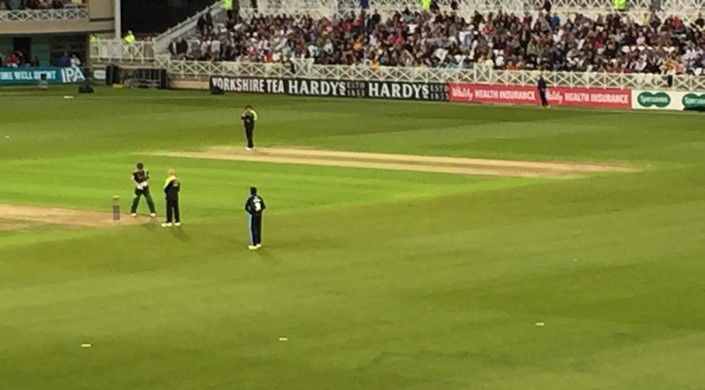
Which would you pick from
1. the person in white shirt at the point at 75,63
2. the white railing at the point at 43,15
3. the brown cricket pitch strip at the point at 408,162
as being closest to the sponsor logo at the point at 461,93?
the brown cricket pitch strip at the point at 408,162

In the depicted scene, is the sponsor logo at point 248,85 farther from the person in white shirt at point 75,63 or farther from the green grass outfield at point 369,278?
the green grass outfield at point 369,278

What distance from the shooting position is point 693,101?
67.4 metres

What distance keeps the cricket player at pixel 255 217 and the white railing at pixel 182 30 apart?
2214 inches

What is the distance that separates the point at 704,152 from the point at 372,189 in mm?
13005

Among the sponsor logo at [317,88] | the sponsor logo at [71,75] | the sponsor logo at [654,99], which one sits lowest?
the sponsor logo at [71,75]

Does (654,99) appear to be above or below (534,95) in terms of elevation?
above

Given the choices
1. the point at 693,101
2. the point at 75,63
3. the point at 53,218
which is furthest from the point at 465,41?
the point at 53,218

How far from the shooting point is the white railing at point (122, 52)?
88938 mm

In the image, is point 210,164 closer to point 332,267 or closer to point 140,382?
point 332,267

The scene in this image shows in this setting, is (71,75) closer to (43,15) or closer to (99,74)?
(99,74)

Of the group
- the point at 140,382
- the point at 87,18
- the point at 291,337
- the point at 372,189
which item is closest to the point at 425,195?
the point at 372,189

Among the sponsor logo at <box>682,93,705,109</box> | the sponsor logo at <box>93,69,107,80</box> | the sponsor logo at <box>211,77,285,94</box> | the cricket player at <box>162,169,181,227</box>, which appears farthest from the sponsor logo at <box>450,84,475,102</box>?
the cricket player at <box>162,169,181,227</box>

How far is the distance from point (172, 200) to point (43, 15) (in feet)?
193

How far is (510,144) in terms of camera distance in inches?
2219
